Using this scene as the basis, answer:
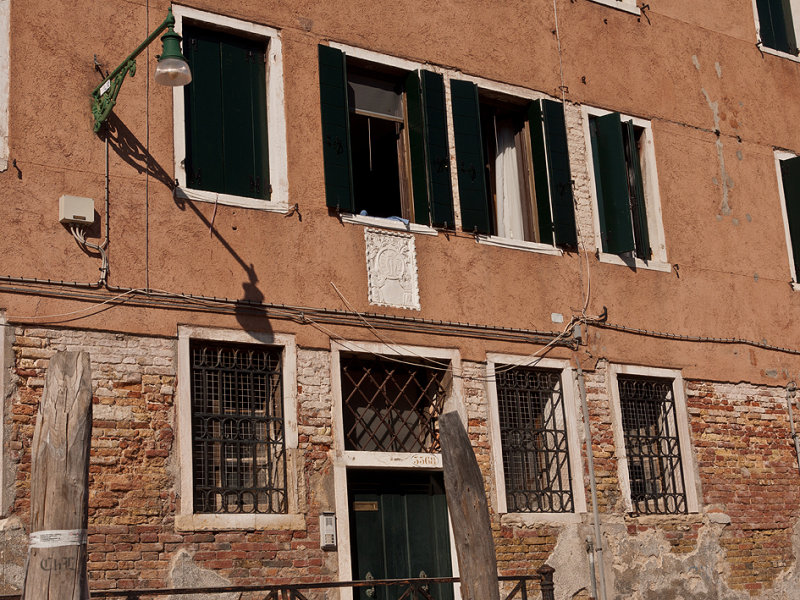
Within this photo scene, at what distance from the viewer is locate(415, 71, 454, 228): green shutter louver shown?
10672 mm

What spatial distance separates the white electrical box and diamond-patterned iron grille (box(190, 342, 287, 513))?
0.31 metres

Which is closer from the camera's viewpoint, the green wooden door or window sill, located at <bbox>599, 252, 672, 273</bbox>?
the green wooden door

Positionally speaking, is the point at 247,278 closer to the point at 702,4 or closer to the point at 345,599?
the point at 345,599

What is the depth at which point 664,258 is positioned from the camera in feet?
39.8

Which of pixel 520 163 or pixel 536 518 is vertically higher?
pixel 520 163

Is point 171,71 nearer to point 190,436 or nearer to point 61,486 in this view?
point 190,436

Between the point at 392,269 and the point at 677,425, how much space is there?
3.44 metres

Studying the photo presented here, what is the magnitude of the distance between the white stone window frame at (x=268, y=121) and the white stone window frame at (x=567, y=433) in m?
2.40

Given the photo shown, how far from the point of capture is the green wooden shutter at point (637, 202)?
12094 millimetres

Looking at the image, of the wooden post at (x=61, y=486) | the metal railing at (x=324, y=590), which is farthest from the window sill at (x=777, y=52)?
the wooden post at (x=61, y=486)

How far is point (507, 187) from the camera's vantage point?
11.7 metres

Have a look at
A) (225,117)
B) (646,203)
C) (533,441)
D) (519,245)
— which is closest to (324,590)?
(533,441)

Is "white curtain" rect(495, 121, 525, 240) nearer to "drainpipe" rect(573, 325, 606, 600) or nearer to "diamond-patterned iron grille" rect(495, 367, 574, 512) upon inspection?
"drainpipe" rect(573, 325, 606, 600)

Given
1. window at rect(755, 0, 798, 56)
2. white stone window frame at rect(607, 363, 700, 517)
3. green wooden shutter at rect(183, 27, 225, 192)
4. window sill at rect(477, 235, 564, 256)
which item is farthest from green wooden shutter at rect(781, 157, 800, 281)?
green wooden shutter at rect(183, 27, 225, 192)
